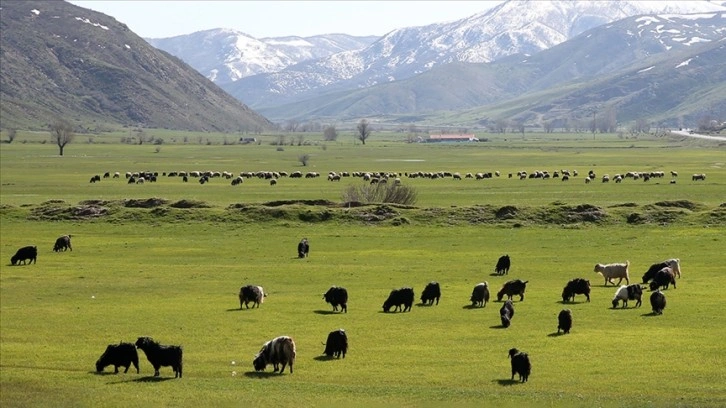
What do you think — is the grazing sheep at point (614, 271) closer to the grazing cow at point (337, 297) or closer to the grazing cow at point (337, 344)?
the grazing cow at point (337, 297)

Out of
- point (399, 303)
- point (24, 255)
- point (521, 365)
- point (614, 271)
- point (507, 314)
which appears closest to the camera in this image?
point (521, 365)

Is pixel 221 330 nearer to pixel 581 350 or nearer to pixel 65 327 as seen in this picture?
pixel 65 327

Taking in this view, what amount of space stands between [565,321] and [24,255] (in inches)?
1420

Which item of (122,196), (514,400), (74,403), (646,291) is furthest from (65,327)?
(122,196)

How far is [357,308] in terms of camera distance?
4309 cm

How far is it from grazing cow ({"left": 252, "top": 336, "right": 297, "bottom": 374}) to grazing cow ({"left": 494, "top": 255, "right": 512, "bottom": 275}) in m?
23.1

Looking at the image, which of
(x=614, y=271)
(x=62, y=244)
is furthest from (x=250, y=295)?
(x=62, y=244)

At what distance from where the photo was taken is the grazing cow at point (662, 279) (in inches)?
1801

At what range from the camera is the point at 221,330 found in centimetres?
3853

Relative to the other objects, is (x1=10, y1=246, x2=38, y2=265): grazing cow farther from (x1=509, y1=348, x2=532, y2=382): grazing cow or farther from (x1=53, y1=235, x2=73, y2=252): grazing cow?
(x1=509, y1=348, x2=532, y2=382): grazing cow

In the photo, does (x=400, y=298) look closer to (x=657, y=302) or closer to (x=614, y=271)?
(x=657, y=302)

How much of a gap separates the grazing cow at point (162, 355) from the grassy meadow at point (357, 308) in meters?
0.50

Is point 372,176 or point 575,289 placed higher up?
point 372,176

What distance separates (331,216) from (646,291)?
38.6 m
